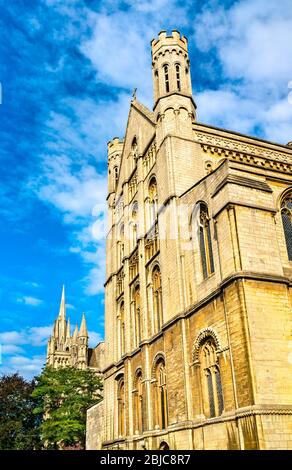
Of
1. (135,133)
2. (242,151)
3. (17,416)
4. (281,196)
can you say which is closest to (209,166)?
(242,151)

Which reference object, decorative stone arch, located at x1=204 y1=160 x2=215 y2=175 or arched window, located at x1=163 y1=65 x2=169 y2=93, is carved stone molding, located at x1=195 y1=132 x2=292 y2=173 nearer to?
decorative stone arch, located at x1=204 y1=160 x2=215 y2=175

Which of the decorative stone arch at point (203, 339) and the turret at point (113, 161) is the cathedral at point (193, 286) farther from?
the turret at point (113, 161)

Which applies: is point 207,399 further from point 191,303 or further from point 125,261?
point 125,261

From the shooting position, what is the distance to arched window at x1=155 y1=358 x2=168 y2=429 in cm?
2250

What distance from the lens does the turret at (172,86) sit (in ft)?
85.3

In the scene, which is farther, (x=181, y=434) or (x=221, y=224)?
(x=181, y=434)

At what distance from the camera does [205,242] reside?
2052cm

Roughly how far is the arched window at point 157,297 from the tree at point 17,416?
38.8 m

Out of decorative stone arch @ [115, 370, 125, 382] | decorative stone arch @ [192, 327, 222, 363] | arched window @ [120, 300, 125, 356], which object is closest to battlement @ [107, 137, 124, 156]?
arched window @ [120, 300, 125, 356]

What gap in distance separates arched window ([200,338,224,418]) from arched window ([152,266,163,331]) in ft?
19.2

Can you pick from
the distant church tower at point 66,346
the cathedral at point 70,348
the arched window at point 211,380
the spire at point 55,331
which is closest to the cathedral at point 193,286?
the arched window at point 211,380

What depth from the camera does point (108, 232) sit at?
3706cm
